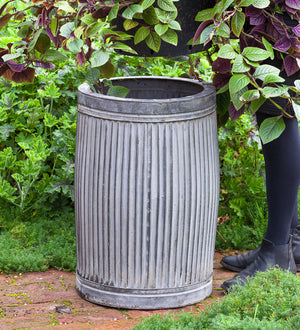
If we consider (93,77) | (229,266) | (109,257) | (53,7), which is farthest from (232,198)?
(53,7)

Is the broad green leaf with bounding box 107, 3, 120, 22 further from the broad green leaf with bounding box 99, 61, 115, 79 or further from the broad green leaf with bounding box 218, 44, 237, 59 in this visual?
the broad green leaf with bounding box 218, 44, 237, 59

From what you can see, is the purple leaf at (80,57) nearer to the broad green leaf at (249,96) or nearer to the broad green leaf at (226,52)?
the broad green leaf at (226,52)

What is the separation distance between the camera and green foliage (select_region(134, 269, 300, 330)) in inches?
75.4

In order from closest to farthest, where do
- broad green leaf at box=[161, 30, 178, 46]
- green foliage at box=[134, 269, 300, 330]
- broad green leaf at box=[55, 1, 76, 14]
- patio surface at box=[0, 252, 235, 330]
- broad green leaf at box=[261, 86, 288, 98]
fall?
green foliage at box=[134, 269, 300, 330], broad green leaf at box=[261, 86, 288, 98], broad green leaf at box=[55, 1, 76, 14], broad green leaf at box=[161, 30, 178, 46], patio surface at box=[0, 252, 235, 330]

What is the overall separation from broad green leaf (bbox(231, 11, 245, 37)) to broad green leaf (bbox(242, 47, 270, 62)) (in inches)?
3.0

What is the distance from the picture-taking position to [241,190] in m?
3.73

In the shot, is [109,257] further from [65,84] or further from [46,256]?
[65,84]

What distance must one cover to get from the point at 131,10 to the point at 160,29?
0.14m

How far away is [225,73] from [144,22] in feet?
1.40

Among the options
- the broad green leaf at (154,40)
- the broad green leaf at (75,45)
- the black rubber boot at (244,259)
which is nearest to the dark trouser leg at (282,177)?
the black rubber boot at (244,259)

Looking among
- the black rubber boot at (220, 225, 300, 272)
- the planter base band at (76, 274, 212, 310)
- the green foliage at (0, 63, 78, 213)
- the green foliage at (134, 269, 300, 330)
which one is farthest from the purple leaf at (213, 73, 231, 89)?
the green foliage at (0, 63, 78, 213)

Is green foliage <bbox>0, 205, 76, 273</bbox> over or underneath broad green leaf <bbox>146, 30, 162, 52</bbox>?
underneath

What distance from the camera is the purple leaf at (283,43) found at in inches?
90.7

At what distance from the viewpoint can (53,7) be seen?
243 cm
